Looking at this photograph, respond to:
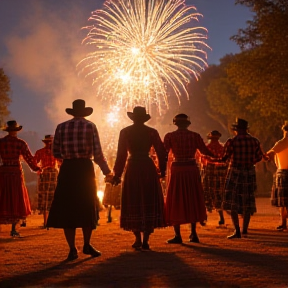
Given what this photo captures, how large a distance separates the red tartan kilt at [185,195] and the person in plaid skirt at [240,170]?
0.80 m

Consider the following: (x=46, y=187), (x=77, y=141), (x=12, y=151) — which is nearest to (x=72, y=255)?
(x=77, y=141)

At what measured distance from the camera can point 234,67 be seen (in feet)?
99.1

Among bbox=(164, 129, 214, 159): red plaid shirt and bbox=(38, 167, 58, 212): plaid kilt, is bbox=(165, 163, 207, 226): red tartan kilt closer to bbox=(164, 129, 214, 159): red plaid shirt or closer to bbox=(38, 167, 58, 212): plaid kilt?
bbox=(164, 129, 214, 159): red plaid shirt

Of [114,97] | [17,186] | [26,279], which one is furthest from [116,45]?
[26,279]

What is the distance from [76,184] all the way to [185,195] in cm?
253

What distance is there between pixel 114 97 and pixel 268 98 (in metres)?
9.49

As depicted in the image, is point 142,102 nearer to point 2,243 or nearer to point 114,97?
point 114,97

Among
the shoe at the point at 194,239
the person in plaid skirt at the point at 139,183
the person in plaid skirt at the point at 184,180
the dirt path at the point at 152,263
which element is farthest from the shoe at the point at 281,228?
the person in plaid skirt at the point at 139,183

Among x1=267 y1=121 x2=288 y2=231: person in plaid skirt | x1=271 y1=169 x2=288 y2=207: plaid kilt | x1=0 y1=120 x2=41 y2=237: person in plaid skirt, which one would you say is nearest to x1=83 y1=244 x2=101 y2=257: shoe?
x1=0 y1=120 x2=41 y2=237: person in plaid skirt

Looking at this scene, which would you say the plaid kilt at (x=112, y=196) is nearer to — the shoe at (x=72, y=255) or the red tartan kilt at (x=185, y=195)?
the red tartan kilt at (x=185, y=195)

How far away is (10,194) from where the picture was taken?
480 inches

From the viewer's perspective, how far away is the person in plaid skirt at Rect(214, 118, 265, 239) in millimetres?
11180

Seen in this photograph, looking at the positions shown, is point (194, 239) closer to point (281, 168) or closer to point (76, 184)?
point (76, 184)

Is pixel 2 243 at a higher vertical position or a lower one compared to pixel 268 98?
lower
